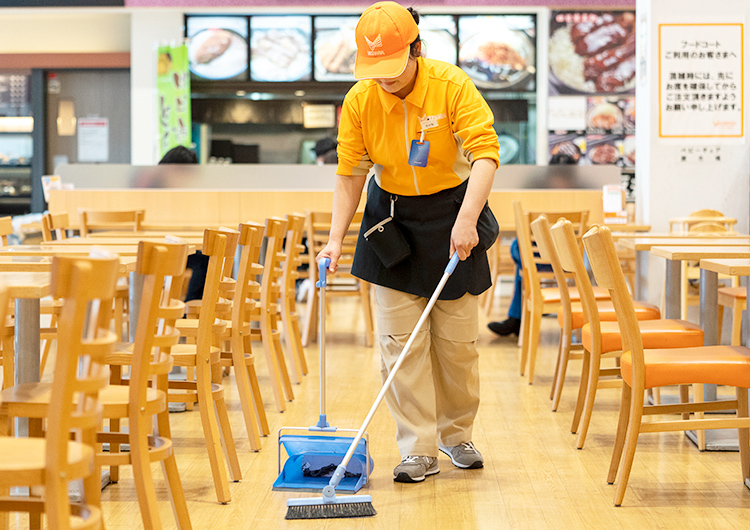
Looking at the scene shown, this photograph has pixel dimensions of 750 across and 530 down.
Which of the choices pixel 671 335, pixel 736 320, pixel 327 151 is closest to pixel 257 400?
pixel 671 335

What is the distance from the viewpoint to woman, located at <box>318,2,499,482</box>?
274 cm

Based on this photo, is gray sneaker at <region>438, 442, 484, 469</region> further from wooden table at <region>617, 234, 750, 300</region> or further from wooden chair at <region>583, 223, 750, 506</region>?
wooden table at <region>617, 234, 750, 300</region>

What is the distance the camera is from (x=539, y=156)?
10.0 meters

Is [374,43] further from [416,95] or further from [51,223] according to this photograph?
[51,223]

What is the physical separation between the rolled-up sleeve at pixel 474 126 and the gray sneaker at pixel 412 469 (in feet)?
3.53

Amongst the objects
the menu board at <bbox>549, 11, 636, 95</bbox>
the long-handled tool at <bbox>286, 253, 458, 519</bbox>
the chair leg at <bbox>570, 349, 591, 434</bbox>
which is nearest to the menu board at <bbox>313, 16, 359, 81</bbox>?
the menu board at <bbox>549, 11, 636, 95</bbox>

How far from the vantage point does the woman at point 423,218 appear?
274 centimetres

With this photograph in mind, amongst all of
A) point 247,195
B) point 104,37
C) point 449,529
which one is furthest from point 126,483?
point 104,37

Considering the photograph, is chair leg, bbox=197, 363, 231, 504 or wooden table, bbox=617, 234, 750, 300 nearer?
chair leg, bbox=197, 363, 231, 504

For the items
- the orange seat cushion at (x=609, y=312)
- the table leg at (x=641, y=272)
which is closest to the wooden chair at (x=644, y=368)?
the orange seat cushion at (x=609, y=312)

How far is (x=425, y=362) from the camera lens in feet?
9.59

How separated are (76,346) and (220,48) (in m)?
9.32

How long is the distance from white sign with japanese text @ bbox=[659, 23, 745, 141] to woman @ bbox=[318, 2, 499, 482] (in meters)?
3.35

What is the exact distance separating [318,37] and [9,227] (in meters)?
6.81
